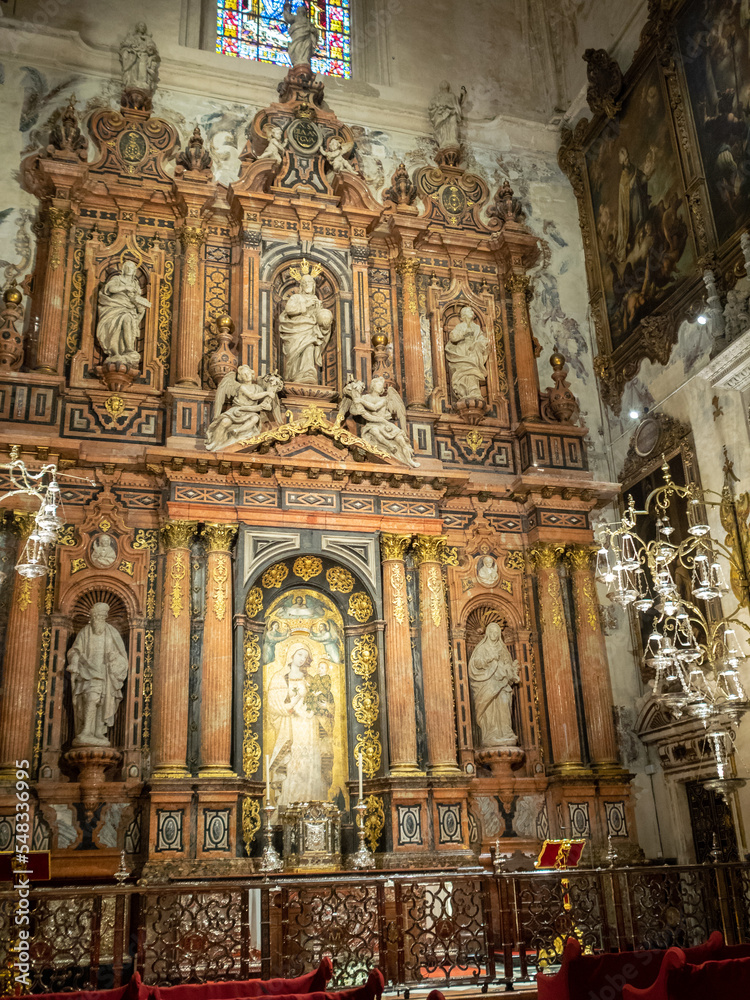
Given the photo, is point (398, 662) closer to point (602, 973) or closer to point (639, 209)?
point (602, 973)

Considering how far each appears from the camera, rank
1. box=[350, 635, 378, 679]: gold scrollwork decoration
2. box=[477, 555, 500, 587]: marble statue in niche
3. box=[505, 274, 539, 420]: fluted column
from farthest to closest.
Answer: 1. box=[505, 274, 539, 420]: fluted column
2. box=[477, 555, 500, 587]: marble statue in niche
3. box=[350, 635, 378, 679]: gold scrollwork decoration

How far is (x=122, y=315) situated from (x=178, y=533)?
3.73 m

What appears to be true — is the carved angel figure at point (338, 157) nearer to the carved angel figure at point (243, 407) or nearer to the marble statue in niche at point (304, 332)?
the marble statue in niche at point (304, 332)

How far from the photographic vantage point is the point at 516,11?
20.7 m

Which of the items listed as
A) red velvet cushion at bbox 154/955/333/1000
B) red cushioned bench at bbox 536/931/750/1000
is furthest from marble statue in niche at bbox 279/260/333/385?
red cushioned bench at bbox 536/931/750/1000

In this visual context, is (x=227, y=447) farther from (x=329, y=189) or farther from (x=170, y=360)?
(x=329, y=189)

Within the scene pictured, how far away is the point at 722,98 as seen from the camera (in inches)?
583

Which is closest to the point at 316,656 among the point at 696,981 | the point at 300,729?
the point at 300,729

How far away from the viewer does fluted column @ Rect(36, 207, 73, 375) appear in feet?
48.9


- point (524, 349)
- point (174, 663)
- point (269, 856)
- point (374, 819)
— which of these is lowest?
point (269, 856)

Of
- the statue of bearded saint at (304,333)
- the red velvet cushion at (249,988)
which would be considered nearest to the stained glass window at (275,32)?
the statue of bearded saint at (304,333)

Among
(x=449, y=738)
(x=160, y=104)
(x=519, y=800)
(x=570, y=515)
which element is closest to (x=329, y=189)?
(x=160, y=104)

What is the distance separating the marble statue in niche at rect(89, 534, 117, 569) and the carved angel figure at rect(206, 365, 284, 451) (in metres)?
1.93

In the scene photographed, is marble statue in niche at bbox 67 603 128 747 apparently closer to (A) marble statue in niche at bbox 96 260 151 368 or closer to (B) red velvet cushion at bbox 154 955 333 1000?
(A) marble statue in niche at bbox 96 260 151 368
